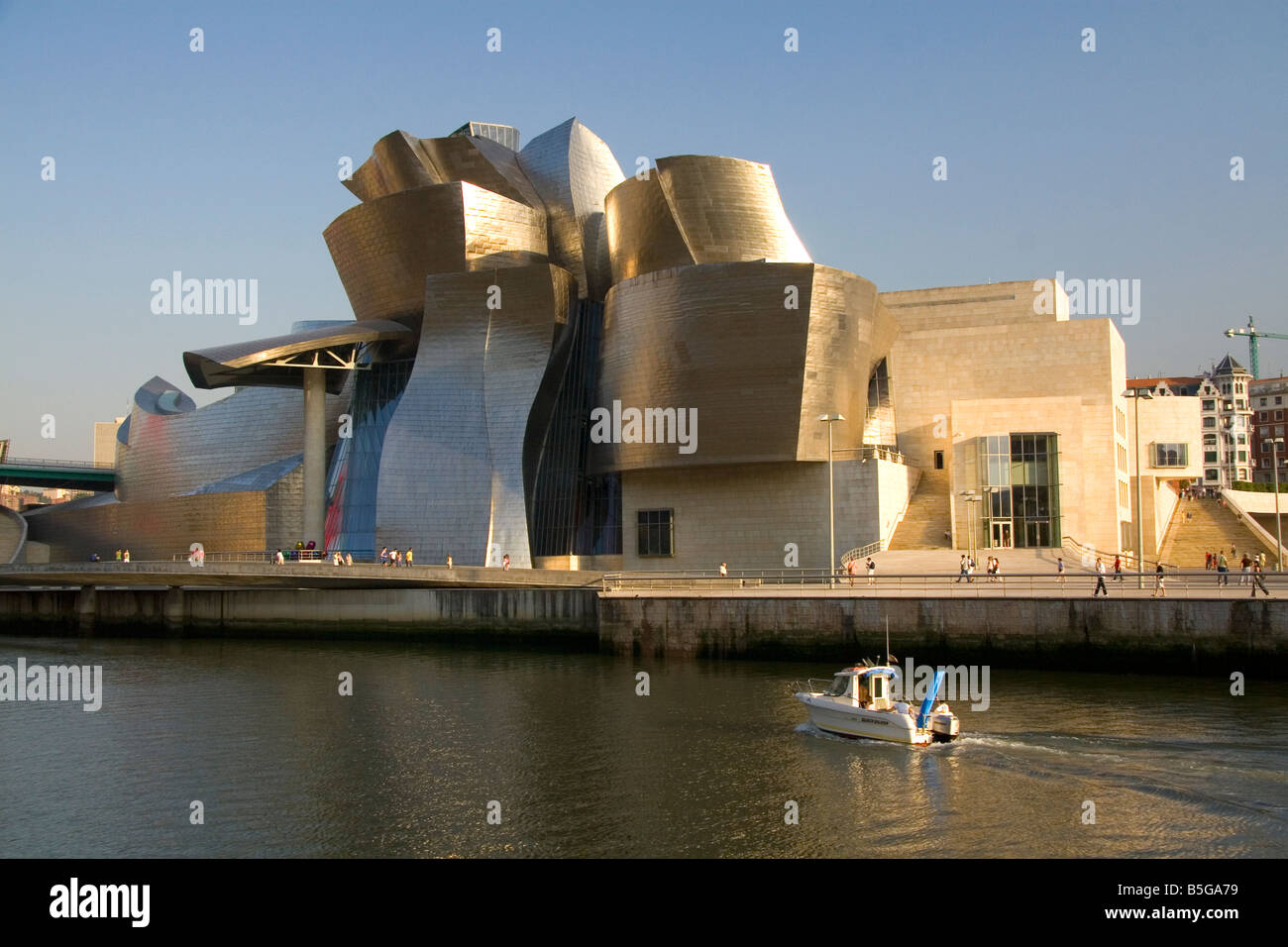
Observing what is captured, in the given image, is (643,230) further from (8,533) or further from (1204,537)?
(8,533)

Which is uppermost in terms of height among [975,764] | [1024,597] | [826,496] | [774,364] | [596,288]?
[596,288]

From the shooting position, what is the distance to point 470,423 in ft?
153

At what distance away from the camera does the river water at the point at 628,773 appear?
14.8 m

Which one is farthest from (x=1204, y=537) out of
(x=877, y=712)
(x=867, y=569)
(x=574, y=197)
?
(x=877, y=712)

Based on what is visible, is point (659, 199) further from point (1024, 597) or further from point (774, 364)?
point (1024, 597)

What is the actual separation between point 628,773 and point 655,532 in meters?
30.1

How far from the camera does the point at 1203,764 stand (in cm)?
1788

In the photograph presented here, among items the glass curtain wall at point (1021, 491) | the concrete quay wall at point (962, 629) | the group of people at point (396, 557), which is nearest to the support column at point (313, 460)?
the group of people at point (396, 557)

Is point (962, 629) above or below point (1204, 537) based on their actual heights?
below

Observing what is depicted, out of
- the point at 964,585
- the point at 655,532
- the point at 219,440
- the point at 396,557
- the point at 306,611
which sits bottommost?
the point at 306,611

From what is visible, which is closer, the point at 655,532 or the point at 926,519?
the point at 926,519

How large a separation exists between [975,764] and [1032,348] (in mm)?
34747
